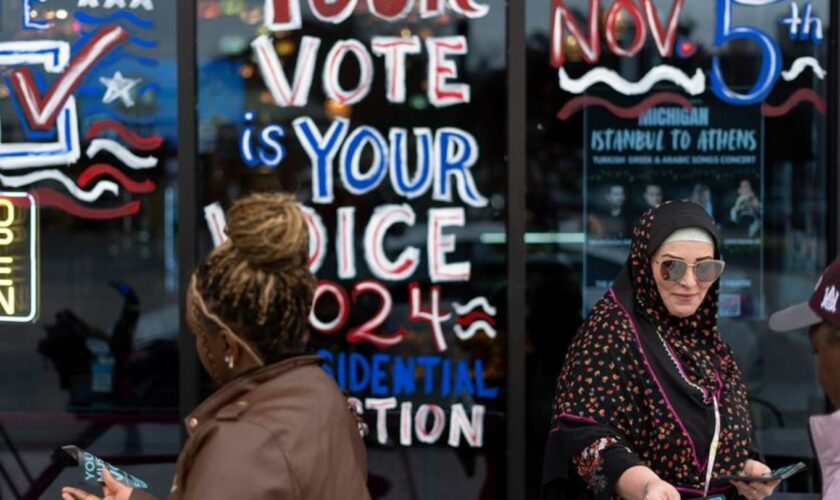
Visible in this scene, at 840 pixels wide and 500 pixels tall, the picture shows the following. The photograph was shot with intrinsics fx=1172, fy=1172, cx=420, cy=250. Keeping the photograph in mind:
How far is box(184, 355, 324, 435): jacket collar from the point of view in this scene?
6.63ft

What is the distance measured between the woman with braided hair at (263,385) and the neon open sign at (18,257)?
2.80 meters

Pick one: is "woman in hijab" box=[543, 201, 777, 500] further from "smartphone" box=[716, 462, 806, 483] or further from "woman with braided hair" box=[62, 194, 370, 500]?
"woman with braided hair" box=[62, 194, 370, 500]

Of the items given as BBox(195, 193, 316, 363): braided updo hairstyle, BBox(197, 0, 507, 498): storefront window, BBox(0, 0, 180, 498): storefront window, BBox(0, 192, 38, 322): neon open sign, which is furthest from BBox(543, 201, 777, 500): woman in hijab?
BBox(0, 192, 38, 322): neon open sign

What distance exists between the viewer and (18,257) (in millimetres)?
4699

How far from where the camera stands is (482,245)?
184 inches

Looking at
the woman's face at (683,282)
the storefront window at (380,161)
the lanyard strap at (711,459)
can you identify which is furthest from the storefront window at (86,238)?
the lanyard strap at (711,459)

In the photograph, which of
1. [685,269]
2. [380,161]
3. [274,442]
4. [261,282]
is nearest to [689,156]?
[380,161]

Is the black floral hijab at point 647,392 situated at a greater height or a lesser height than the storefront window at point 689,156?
lesser

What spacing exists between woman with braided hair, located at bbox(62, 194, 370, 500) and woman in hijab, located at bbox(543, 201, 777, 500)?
107cm

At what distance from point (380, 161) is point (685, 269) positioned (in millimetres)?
1853

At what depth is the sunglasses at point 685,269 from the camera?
122 inches

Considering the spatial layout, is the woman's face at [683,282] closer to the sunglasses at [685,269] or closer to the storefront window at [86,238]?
the sunglasses at [685,269]

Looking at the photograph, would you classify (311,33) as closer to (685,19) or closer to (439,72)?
(439,72)

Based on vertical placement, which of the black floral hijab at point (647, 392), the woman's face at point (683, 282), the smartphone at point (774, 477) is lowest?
the smartphone at point (774, 477)
